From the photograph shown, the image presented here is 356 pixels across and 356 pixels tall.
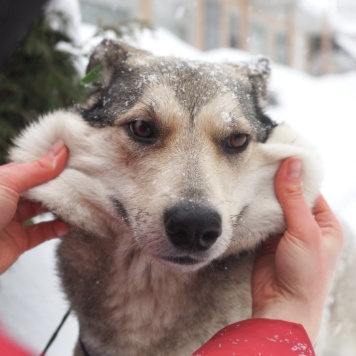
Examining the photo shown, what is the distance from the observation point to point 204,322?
204 centimetres

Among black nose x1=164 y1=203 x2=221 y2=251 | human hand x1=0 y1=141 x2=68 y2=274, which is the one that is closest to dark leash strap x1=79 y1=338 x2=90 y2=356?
human hand x1=0 y1=141 x2=68 y2=274

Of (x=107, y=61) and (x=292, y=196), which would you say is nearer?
(x=292, y=196)

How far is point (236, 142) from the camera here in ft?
6.62

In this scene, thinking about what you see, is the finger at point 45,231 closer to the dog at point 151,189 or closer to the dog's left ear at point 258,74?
the dog at point 151,189

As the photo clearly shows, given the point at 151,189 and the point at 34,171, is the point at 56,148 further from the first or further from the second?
the point at 151,189

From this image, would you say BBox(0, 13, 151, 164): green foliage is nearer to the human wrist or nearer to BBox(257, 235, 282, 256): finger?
BBox(257, 235, 282, 256): finger

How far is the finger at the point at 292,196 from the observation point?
1888 millimetres

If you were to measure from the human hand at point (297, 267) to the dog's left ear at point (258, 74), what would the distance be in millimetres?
493

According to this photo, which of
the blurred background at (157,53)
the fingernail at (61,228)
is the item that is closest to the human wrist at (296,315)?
the blurred background at (157,53)

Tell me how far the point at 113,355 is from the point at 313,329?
0.86 m

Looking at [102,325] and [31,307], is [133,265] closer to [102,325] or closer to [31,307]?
[102,325]

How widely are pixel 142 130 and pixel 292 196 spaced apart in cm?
67

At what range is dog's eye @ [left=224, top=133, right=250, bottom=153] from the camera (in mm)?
Answer: 2000

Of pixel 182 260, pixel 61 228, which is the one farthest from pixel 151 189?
pixel 61 228
